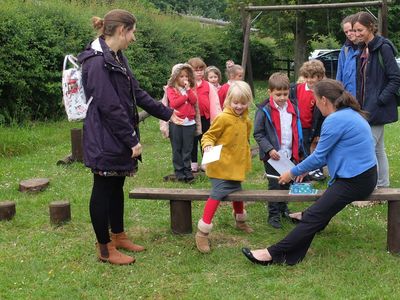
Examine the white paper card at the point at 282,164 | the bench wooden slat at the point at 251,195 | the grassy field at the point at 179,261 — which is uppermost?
the white paper card at the point at 282,164

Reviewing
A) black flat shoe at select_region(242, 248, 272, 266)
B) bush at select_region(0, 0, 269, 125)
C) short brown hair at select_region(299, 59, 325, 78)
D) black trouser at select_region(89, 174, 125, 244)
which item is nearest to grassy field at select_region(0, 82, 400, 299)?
black flat shoe at select_region(242, 248, 272, 266)

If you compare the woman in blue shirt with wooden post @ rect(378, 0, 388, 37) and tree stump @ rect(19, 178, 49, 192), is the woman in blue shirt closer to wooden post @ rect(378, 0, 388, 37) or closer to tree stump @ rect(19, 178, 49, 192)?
tree stump @ rect(19, 178, 49, 192)

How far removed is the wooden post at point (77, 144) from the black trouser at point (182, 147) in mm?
1653

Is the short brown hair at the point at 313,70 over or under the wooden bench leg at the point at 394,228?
over

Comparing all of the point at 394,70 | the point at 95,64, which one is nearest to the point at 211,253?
the point at 95,64

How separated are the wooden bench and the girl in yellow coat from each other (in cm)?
12

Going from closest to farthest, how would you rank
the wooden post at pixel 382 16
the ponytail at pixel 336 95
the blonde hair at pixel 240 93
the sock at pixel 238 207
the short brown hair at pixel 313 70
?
Answer: the ponytail at pixel 336 95 → the blonde hair at pixel 240 93 → the sock at pixel 238 207 → the short brown hair at pixel 313 70 → the wooden post at pixel 382 16

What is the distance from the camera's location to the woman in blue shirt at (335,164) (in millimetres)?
4293

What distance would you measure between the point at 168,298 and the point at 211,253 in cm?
87

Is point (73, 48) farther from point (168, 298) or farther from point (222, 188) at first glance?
point (168, 298)

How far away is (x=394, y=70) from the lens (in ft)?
18.1

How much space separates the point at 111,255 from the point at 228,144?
1.27m

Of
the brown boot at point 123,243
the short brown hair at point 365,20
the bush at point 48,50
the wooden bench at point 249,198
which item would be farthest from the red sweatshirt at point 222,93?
the bush at point 48,50

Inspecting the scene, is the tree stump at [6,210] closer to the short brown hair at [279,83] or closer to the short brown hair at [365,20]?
the short brown hair at [279,83]
